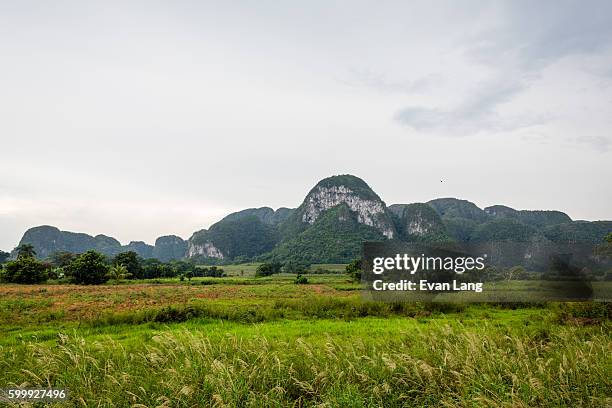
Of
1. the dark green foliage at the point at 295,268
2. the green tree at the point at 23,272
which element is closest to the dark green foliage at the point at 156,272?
the green tree at the point at 23,272

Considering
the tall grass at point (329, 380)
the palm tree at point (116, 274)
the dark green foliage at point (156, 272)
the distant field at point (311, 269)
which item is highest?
the tall grass at point (329, 380)

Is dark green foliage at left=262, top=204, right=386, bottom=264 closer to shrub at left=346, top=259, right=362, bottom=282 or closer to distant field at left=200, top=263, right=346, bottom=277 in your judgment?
distant field at left=200, top=263, right=346, bottom=277

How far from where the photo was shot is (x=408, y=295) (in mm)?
22031

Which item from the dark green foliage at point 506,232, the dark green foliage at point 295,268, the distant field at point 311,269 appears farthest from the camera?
the dark green foliage at point 506,232

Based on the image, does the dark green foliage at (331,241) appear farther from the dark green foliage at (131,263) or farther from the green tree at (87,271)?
the green tree at (87,271)

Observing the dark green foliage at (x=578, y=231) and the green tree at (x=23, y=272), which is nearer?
the green tree at (x=23, y=272)

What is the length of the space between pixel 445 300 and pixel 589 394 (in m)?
17.8

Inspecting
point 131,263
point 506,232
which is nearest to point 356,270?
point 131,263

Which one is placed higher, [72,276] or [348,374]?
[348,374]

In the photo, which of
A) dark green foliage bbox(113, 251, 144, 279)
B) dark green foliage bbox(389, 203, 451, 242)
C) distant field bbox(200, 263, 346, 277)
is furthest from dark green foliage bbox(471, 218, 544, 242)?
dark green foliage bbox(113, 251, 144, 279)

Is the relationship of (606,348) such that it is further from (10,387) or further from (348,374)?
(10,387)

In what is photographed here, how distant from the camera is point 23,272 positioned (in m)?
48.7

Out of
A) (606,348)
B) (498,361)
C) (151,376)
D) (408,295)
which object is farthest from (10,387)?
(408,295)

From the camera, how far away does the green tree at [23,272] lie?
4866 cm
